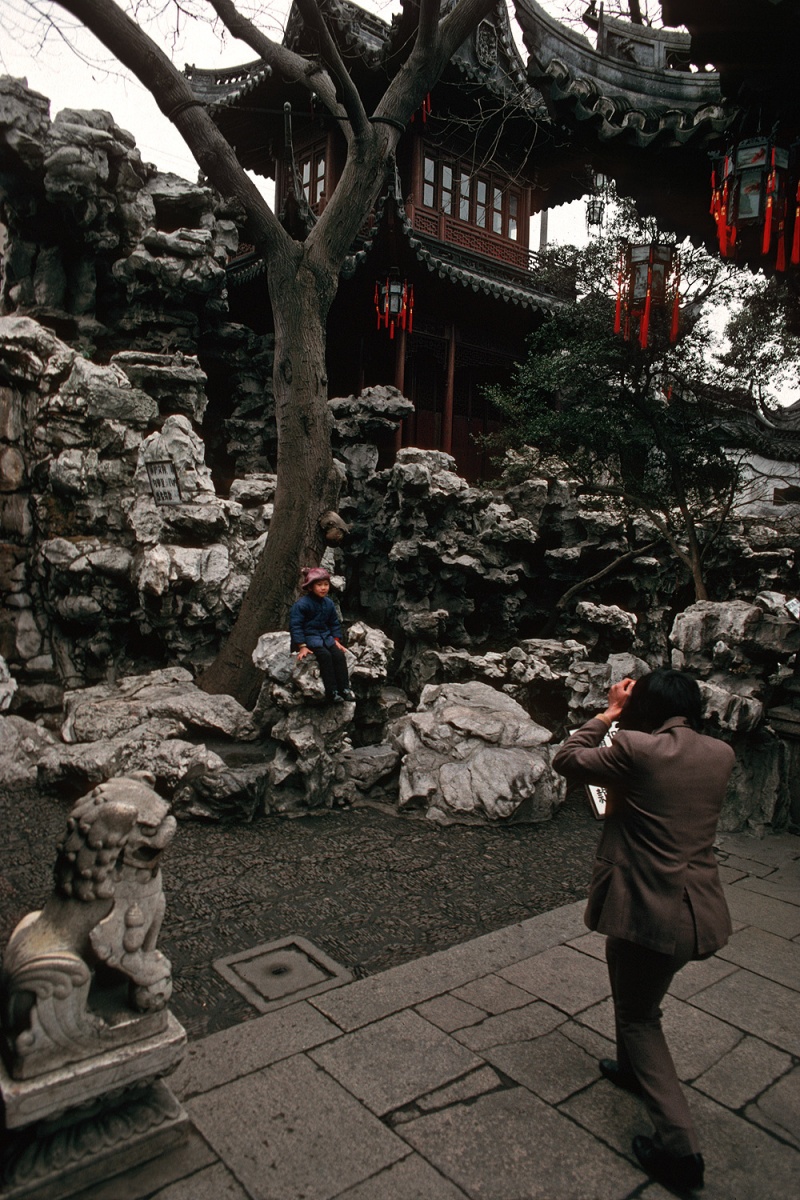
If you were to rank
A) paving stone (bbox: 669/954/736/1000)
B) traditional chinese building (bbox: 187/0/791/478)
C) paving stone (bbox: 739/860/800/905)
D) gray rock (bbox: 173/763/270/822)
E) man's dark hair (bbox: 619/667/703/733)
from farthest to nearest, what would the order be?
1. traditional chinese building (bbox: 187/0/791/478)
2. gray rock (bbox: 173/763/270/822)
3. paving stone (bbox: 739/860/800/905)
4. paving stone (bbox: 669/954/736/1000)
5. man's dark hair (bbox: 619/667/703/733)

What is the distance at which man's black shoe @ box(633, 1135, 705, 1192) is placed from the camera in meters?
2.35

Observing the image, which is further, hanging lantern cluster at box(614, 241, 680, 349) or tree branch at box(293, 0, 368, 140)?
hanging lantern cluster at box(614, 241, 680, 349)

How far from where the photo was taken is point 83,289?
1165cm

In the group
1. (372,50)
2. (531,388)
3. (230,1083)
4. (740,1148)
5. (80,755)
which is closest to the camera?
(740,1148)

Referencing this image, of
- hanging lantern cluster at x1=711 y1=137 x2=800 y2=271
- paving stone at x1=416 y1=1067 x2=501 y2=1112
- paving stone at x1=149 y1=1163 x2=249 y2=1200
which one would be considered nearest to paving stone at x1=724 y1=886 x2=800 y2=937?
paving stone at x1=416 y1=1067 x2=501 y2=1112

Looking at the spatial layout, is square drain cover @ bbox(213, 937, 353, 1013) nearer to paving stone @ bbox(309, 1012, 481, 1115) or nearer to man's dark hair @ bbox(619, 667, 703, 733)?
paving stone @ bbox(309, 1012, 481, 1115)

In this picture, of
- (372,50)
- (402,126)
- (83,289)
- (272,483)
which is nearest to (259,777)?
(272,483)

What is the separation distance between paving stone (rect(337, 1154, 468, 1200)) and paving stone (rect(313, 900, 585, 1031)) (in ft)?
2.64

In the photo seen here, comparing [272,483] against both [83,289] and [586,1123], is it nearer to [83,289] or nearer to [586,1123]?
[83,289]

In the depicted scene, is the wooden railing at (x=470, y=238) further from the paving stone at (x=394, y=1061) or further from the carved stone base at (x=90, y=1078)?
the carved stone base at (x=90, y=1078)

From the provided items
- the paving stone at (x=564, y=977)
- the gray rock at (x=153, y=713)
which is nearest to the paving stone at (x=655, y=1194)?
the paving stone at (x=564, y=977)

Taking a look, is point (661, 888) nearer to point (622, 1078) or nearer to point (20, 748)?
point (622, 1078)

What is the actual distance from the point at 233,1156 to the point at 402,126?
27.8ft

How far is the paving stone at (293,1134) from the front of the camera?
2.41 meters
